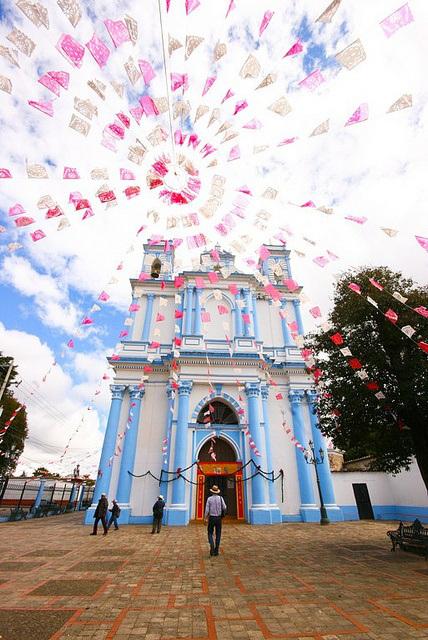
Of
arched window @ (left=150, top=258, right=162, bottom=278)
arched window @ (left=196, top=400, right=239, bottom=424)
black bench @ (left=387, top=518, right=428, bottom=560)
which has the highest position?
arched window @ (left=150, top=258, right=162, bottom=278)

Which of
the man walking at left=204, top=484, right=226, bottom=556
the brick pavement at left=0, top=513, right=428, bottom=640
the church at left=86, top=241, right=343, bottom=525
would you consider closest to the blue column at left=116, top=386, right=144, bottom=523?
the church at left=86, top=241, right=343, bottom=525

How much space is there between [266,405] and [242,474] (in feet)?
12.2

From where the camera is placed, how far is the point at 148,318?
1984 cm

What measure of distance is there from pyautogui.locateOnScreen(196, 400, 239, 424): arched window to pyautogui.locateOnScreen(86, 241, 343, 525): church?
54 mm

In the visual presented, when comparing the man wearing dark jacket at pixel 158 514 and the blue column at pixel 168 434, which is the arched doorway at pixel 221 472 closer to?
the blue column at pixel 168 434

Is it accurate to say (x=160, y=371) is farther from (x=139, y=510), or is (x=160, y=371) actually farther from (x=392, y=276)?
(x=392, y=276)

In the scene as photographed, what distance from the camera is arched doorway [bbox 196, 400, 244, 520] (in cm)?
1513

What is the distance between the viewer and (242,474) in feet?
50.7

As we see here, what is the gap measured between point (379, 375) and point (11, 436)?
2546 centimetres

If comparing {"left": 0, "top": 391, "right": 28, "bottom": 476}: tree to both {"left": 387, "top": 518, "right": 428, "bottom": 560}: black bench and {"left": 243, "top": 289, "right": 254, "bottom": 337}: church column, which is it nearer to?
{"left": 243, "top": 289, "right": 254, "bottom": 337}: church column

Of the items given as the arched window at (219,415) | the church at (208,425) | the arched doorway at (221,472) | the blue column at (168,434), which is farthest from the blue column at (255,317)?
the blue column at (168,434)

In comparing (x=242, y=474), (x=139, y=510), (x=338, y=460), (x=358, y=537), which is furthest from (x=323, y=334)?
(x=338, y=460)

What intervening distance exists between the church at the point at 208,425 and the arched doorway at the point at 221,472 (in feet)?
0.16

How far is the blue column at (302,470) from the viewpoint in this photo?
49.8 ft
